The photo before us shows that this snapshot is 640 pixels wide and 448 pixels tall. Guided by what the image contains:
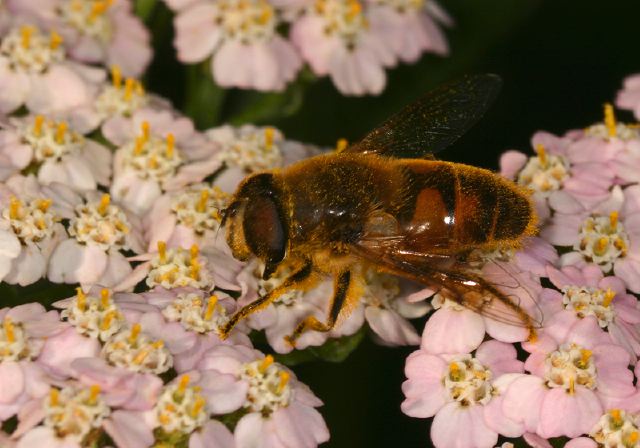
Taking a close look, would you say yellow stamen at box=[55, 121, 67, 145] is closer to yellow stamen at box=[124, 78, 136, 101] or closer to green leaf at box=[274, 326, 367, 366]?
yellow stamen at box=[124, 78, 136, 101]

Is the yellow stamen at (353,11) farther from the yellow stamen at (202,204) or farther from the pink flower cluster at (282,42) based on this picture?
the yellow stamen at (202,204)

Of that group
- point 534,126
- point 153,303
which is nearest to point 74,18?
point 153,303

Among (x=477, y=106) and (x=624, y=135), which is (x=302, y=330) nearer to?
(x=477, y=106)

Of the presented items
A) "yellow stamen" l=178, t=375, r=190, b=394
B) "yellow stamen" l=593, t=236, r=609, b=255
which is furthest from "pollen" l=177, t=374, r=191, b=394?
"yellow stamen" l=593, t=236, r=609, b=255

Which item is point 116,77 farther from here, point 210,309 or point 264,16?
point 210,309

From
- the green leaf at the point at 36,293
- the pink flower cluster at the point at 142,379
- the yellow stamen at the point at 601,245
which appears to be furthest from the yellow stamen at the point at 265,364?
the yellow stamen at the point at 601,245

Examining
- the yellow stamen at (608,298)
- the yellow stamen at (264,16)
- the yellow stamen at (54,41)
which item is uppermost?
the yellow stamen at (54,41)
